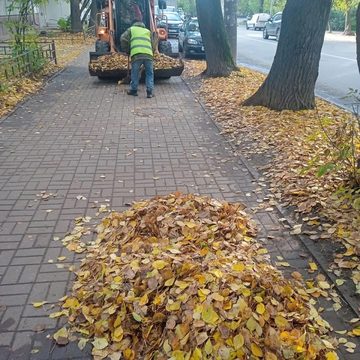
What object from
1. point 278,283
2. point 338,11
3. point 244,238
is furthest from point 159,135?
point 338,11

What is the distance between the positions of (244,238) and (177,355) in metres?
1.51

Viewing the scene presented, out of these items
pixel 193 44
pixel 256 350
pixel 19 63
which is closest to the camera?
pixel 256 350

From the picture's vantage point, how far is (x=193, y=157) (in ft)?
20.6

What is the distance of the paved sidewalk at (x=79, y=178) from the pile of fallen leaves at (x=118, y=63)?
2088 mm

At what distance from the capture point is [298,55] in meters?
8.17

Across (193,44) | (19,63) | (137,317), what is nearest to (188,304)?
(137,317)

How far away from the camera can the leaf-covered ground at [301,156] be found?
13.2ft

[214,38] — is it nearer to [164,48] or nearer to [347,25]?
[164,48]

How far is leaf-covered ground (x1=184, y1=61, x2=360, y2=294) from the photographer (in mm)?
4031

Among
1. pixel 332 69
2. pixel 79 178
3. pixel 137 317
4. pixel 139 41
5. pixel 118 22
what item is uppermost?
pixel 118 22

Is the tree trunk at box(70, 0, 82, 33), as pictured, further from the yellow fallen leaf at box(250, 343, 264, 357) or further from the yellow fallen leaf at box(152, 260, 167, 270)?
the yellow fallen leaf at box(250, 343, 264, 357)

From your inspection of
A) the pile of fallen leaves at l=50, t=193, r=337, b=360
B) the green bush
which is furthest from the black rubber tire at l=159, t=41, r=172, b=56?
the green bush

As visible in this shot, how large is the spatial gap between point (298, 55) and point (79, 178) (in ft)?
16.6

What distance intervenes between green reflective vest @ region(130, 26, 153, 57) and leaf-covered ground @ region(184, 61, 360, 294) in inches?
73.2
